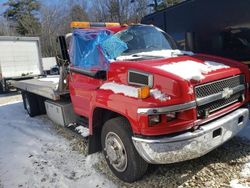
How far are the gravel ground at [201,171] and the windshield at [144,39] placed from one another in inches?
72.7

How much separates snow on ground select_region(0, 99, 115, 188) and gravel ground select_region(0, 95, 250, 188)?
293 millimetres

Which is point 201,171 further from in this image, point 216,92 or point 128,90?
point 128,90

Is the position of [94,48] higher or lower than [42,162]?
higher

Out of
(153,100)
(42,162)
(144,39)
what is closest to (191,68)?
(153,100)

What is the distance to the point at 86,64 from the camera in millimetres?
4992

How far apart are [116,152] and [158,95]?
1.12 meters

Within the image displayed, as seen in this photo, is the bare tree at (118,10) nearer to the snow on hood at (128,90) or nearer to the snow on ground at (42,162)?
the snow on ground at (42,162)

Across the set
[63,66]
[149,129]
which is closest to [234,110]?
[149,129]

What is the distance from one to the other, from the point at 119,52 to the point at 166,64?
0.96 meters

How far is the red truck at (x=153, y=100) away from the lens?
3.42 metres

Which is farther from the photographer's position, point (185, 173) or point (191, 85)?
point (185, 173)

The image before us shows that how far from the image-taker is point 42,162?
5.04 meters

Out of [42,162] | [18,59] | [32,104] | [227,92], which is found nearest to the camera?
[227,92]

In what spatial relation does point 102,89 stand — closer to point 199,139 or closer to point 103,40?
point 103,40
